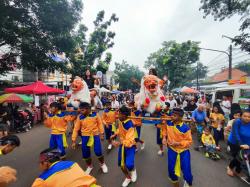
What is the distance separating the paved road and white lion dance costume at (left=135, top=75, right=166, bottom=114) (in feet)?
4.95

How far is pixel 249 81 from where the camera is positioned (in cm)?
1177

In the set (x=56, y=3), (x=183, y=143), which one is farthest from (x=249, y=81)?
(x=56, y=3)

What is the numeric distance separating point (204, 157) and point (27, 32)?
861 cm

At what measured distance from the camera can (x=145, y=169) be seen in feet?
16.5

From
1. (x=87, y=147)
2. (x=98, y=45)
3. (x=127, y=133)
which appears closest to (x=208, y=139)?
(x=127, y=133)

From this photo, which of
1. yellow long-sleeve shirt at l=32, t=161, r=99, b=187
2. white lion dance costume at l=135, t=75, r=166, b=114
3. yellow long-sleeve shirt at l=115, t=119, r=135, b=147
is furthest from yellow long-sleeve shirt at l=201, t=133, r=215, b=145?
yellow long-sleeve shirt at l=32, t=161, r=99, b=187

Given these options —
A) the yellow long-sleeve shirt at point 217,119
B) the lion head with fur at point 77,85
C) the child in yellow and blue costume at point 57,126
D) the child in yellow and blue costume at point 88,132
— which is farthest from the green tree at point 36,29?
the yellow long-sleeve shirt at point 217,119

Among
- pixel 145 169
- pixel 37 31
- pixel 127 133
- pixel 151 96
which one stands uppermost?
pixel 37 31

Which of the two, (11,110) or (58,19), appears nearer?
(58,19)

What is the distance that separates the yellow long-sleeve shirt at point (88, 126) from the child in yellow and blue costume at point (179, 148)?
1830mm

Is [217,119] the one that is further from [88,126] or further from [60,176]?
[60,176]

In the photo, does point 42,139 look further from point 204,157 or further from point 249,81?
point 249,81

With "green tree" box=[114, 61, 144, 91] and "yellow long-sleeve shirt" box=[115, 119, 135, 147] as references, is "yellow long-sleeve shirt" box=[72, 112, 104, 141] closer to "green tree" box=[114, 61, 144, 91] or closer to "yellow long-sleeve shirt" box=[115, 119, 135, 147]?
"yellow long-sleeve shirt" box=[115, 119, 135, 147]

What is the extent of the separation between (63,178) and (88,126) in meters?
2.83
